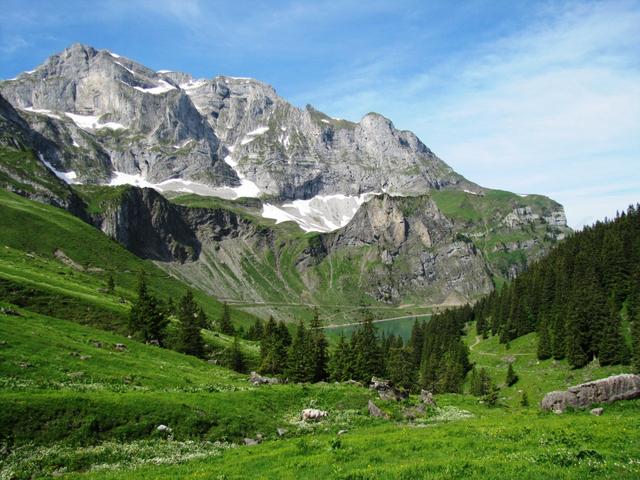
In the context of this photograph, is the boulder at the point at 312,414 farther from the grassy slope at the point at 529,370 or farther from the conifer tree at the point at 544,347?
the conifer tree at the point at 544,347

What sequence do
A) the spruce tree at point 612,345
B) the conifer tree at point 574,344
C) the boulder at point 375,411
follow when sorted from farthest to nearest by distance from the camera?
the conifer tree at point 574,344
the spruce tree at point 612,345
the boulder at point 375,411

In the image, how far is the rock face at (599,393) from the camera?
95.2 ft

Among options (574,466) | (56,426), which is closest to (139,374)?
(56,426)

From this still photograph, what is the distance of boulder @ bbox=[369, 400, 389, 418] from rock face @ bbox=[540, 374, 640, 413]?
12.0 metres

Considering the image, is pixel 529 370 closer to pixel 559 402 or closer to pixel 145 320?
pixel 559 402

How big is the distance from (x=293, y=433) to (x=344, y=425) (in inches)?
152

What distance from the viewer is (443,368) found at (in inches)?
4008

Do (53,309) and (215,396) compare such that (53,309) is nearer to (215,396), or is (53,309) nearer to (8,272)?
(8,272)

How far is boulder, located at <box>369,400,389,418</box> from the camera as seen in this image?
1344 inches

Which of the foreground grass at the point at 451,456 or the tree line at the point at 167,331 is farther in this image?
the tree line at the point at 167,331

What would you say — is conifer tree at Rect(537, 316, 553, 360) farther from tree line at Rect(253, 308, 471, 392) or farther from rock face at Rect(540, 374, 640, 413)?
rock face at Rect(540, 374, 640, 413)

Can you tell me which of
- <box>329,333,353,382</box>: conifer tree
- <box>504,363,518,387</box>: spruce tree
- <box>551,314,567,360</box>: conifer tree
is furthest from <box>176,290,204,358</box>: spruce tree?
<box>551,314,567,360</box>: conifer tree

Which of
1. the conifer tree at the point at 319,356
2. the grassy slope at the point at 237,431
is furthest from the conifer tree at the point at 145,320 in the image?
the grassy slope at the point at 237,431

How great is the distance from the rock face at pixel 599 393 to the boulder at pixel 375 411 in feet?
39.3
